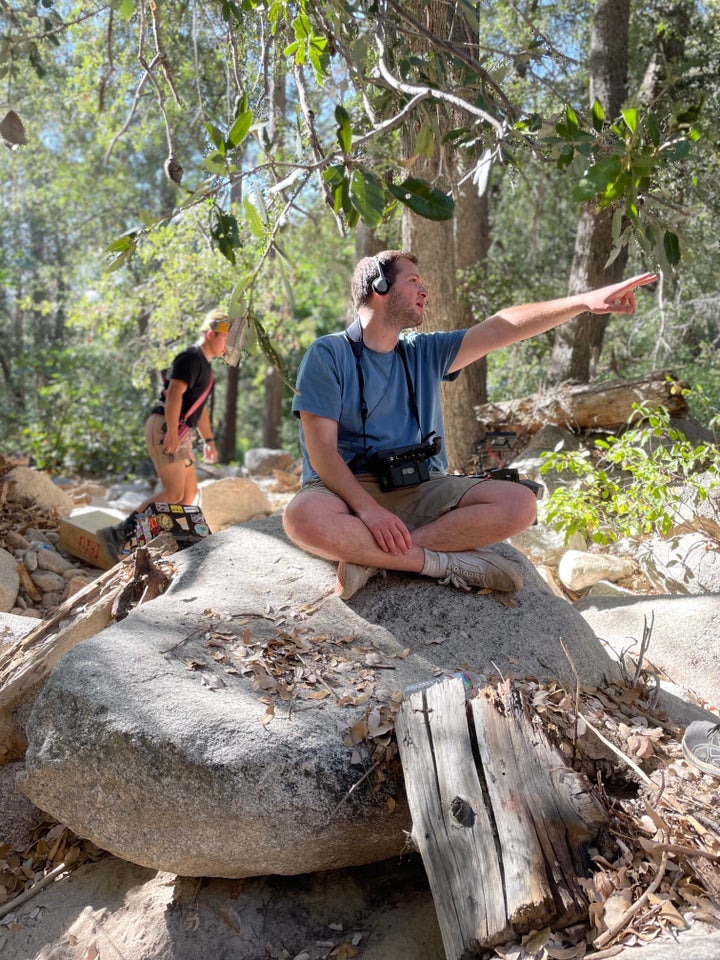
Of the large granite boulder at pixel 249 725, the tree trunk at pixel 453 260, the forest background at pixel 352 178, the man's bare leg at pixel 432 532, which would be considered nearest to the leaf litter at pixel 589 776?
the large granite boulder at pixel 249 725

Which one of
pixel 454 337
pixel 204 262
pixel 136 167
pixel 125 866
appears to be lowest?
pixel 125 866

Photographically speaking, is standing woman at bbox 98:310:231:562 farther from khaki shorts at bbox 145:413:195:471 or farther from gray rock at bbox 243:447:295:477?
gray rock at bbox 243:447:295:477

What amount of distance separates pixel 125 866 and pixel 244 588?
119cm

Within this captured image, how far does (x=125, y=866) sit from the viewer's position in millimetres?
2975

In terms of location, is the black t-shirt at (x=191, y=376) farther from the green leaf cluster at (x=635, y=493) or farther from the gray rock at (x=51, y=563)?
the green leaf cluster at (x=635, y=493)

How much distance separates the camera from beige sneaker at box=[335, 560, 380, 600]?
347 centimetres

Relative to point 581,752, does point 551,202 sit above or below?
above

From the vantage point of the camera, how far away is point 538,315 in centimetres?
352

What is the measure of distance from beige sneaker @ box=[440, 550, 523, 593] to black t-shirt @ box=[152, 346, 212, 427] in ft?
8.74

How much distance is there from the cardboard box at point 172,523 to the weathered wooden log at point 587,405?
329cm

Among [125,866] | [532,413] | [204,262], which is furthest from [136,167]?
[125,866]

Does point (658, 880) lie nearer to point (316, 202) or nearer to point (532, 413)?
point (532, 413)

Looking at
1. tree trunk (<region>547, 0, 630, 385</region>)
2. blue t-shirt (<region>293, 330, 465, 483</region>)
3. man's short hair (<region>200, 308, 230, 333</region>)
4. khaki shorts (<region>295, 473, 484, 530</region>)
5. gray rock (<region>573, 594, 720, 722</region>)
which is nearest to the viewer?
blue t-shirt (<region>293, 330, 465, 483</region>)

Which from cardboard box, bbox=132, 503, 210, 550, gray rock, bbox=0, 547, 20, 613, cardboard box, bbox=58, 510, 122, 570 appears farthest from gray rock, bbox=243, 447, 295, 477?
cardboard box, bbox=132, 503, 210, 550
